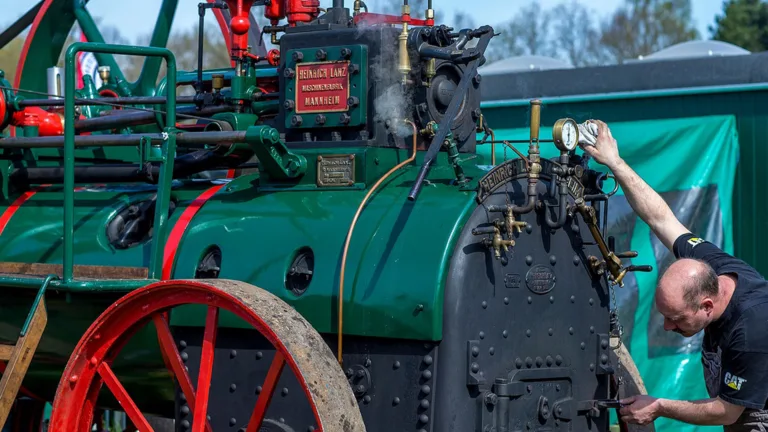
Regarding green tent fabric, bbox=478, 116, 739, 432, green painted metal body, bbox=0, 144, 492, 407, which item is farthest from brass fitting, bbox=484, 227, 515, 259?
green tent fabric, bbox=478, 116, 739, 432

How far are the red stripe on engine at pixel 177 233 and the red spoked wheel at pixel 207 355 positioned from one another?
20 cm

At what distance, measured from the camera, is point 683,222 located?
7324 millimetres

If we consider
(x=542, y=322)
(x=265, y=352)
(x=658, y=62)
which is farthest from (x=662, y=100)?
(x=265, y=352)

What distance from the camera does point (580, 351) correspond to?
13.7 feet

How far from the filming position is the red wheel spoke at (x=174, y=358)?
388 cm

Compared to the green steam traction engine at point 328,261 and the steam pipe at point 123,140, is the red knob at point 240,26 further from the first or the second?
the steam pipe at point 123,140

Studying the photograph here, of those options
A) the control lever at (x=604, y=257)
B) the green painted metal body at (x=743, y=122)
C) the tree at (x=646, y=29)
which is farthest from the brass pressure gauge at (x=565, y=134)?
the tree at (x=646, y=29)

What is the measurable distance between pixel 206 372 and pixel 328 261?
1.86ft

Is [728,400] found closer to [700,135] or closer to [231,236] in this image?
[231,236]

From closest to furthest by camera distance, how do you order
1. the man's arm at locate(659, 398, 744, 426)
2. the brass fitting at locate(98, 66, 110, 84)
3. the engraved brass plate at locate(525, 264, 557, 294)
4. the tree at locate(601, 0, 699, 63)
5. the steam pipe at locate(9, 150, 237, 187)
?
the man's arm at locate(659, 398, 744, 426) → the engraved brass plate at locate(525, 264, 557, 294) → the steam pipe at locate(9, 150, 237, 187) → the brass fitting at locate(98, 66, 110, 84) → the tree at locate(601, 0, 699, 63)

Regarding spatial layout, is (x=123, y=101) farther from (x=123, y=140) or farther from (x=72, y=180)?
(x=72, y=180)

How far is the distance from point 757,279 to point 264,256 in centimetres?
172

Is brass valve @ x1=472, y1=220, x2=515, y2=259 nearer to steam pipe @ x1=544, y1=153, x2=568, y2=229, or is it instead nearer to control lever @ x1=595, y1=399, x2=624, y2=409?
steam pipe @ x1=544, y1=153, x2=568, y2=229

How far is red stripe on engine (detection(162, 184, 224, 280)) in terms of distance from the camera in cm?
430
